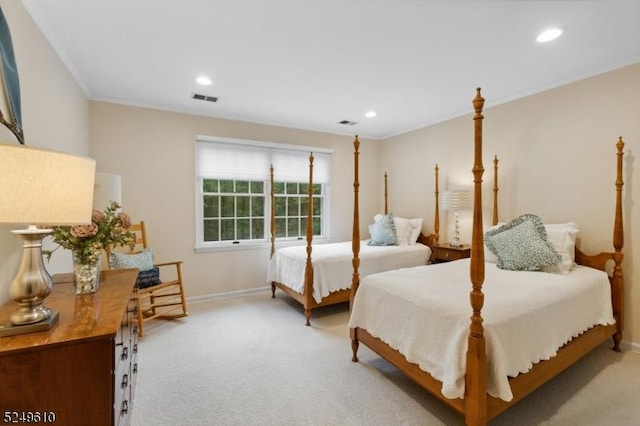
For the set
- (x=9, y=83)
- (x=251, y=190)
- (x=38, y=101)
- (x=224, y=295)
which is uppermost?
(x=38, y=101)

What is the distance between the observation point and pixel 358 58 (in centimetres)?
250

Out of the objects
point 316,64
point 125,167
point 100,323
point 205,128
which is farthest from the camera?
point 205,128

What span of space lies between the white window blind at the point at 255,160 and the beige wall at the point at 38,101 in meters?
1.40

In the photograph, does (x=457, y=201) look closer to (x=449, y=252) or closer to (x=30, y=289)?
(x=449, y=252)

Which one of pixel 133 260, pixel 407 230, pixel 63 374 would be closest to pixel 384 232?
pixel 407 230

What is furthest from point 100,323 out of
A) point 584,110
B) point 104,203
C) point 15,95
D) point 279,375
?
point 584,110

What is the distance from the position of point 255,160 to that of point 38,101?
8.11 feet

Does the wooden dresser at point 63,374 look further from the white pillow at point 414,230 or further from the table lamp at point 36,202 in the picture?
the white pillow at point 414,230

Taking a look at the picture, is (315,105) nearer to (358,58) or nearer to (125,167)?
(358,58)

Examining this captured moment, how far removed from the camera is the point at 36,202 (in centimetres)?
97

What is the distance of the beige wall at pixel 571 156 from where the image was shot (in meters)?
2.61

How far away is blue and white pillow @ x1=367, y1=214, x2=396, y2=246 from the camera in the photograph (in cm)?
420

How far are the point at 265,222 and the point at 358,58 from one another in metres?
2.62

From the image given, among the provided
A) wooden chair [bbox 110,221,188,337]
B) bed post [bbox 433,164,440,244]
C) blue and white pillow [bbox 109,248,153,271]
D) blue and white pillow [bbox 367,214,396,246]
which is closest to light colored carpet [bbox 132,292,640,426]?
wooden chair [bbox 110,221,188,337]
